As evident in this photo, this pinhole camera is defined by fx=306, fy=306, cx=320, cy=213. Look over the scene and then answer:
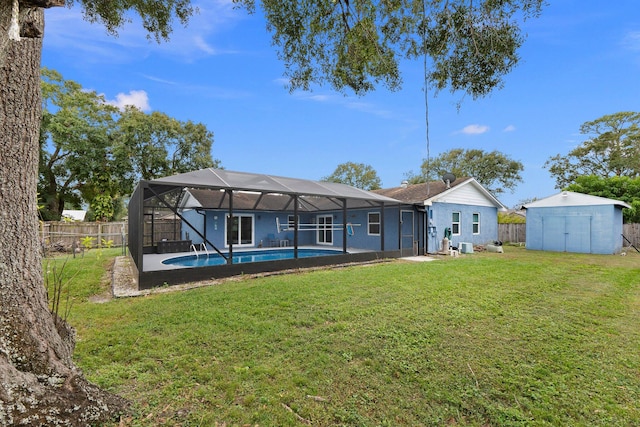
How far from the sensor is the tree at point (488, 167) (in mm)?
29391

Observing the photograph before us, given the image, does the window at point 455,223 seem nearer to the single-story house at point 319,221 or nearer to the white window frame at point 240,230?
the single-story house at point 319,221

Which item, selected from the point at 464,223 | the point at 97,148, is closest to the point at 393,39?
the point at 464,223

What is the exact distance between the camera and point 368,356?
10.7 feet

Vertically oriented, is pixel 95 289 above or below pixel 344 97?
below

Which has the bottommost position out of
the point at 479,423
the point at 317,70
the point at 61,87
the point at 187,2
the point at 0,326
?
the point at 479,423

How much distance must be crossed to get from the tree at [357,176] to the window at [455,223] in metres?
22.4

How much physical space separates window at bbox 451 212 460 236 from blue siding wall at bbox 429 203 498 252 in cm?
12

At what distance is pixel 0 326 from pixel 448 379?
3.38 meters

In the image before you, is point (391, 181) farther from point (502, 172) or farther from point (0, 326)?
point (0, 326)

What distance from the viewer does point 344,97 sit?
5453 mm

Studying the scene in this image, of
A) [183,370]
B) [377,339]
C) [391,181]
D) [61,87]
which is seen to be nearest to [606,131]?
[391,181]

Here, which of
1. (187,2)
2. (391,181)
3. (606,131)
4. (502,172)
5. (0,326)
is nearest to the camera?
(0,326)

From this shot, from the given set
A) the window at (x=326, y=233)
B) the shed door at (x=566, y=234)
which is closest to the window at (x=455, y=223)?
the shed door at (x=566, y=234)

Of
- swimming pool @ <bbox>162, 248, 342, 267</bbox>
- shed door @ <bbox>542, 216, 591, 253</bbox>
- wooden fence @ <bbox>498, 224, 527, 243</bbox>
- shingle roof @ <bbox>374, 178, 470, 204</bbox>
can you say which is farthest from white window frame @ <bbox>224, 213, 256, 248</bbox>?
shed door @ <bbox>542, 216, 591, 253</bbox>
